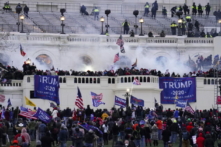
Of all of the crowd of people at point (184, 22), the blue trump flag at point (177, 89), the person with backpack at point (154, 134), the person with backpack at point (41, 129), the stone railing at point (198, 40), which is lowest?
the person with backpack at point (154, 134)

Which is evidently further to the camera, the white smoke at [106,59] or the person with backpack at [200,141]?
the white smoke at [106,59]

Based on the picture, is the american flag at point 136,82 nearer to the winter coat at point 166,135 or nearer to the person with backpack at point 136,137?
the person with backpack at point 136,137

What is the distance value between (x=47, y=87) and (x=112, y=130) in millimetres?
15277

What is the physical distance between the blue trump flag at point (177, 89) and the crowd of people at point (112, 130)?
1105cm

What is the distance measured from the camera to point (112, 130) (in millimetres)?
A: 54719

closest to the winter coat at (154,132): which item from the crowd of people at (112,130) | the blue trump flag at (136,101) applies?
the crowd of people at (112,130)

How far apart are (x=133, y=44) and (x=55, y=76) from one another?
1693 centimetres

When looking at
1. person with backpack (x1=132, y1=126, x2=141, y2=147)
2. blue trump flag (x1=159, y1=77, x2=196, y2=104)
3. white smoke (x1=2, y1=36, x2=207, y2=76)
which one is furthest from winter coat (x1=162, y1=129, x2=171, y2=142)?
white smoke (x1=2, y1=36, x2=207, y2=76)

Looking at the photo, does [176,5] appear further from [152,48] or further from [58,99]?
[58,99]

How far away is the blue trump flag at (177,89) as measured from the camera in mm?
74250

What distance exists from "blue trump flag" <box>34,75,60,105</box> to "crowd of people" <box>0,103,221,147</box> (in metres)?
5.59

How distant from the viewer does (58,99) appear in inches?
2702

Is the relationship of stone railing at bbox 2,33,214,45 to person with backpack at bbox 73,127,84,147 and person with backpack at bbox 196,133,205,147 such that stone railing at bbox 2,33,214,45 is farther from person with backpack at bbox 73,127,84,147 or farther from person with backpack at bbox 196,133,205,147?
person with backpack at bbox 196,133,205,147

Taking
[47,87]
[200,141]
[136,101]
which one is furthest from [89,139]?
[47,87]
